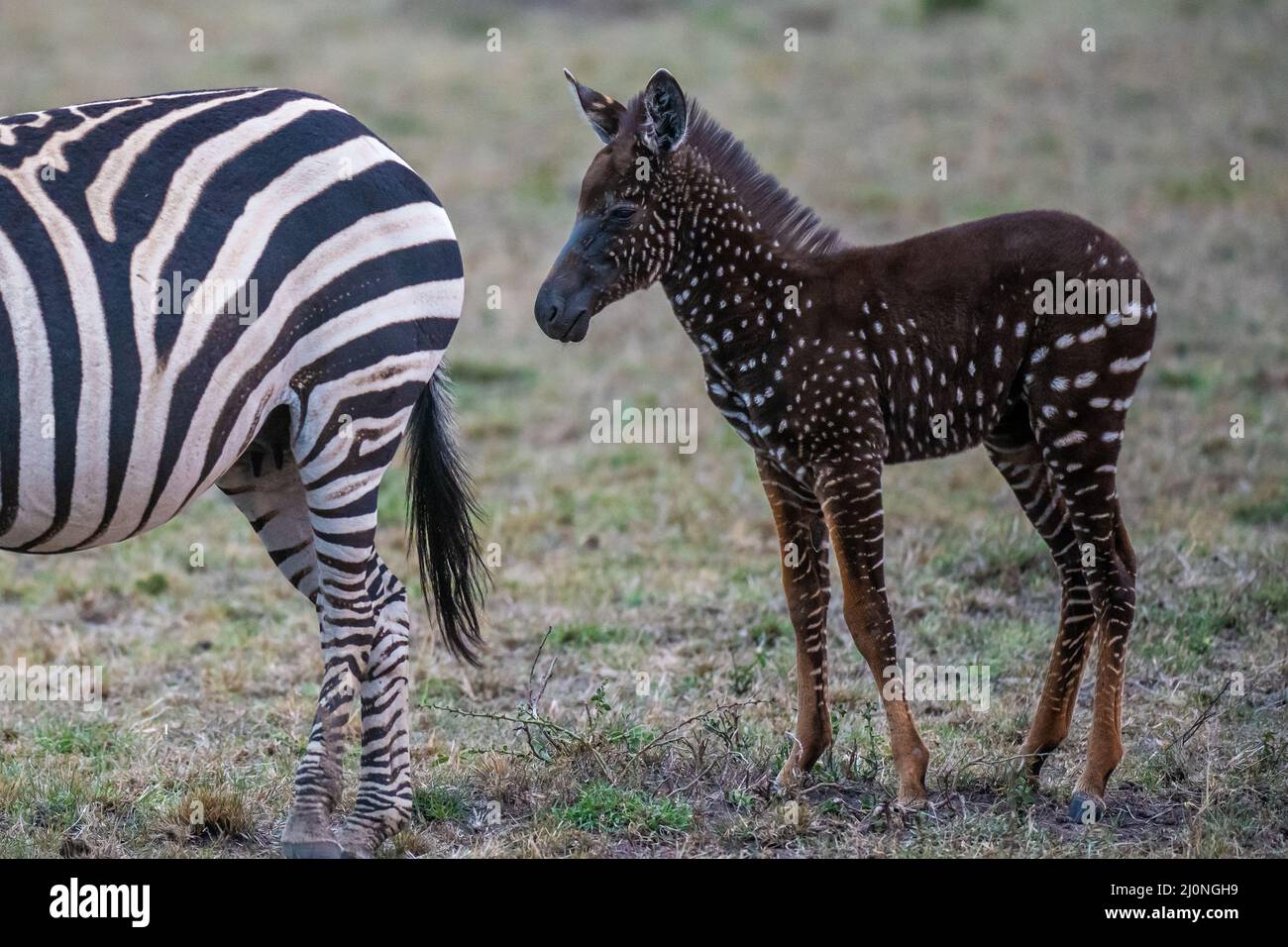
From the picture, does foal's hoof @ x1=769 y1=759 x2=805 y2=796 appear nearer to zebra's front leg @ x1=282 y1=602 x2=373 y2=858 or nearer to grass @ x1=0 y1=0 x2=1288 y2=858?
grass @ x1=0 y1=0 x2=1288 y2=858

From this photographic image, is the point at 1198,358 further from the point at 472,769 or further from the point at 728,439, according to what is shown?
the point at 472,769

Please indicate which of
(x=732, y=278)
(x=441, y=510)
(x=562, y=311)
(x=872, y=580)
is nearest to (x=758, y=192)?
(x=732, y=278)

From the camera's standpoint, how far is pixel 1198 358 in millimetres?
11977

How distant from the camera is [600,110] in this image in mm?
5902

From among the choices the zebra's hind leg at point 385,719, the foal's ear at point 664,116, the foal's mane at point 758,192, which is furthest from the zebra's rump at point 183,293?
the foal's mane at point 758,192

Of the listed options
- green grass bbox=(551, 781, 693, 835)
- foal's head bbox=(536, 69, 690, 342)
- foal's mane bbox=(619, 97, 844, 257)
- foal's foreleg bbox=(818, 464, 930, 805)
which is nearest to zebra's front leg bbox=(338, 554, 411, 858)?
Result: green grass bbox=(551, 781, 693, 835)

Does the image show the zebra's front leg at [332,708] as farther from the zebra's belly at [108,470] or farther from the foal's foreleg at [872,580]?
the foal's foreleg at [872,580]

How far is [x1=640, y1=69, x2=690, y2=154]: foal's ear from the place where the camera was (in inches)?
Answer: 225

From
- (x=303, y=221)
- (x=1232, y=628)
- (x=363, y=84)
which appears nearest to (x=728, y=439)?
(x=1232, y=628)

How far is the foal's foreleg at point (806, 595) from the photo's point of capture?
596 cm
